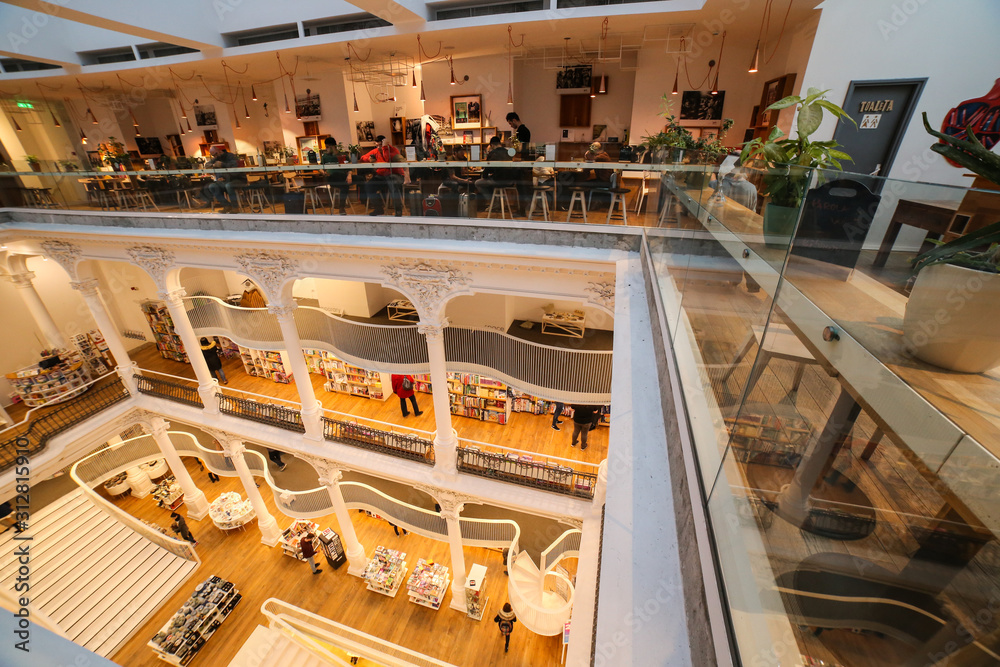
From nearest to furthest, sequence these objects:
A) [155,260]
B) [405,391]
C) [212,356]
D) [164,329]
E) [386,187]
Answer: [386,187]
[155,260]
[405,391]
[212,356]
[164,329]

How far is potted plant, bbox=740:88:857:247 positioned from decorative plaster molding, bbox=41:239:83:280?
11.1 metres

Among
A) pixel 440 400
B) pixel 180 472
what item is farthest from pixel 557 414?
pixel 180 472

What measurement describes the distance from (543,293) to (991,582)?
15.9 feet

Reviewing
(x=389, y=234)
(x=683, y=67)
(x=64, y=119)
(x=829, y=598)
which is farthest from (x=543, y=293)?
(x=64, y=119)

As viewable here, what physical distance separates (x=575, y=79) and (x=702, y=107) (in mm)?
2897

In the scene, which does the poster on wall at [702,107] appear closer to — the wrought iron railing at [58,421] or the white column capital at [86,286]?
the white column capital at [86,286]

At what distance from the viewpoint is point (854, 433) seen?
70 centimetres

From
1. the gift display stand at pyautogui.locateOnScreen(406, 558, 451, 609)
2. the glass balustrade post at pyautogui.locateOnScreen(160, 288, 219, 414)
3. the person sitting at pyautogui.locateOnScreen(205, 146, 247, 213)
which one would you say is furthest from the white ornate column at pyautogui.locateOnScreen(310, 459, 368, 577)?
the person sitting at pyautogui.locateOnScreen(205, 146, 247, 213)

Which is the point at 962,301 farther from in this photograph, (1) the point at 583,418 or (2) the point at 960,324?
(1) the point at 583,418

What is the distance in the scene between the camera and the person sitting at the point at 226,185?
630 centimetres

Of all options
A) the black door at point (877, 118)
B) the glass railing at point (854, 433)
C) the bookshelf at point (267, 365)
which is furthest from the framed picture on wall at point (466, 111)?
the glass railing at point (854, 433)

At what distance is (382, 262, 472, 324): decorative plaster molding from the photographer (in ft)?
18.1

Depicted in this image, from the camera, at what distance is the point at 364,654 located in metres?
6.07

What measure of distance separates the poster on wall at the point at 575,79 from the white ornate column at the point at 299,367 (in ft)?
24.1
